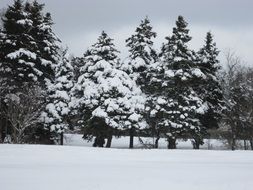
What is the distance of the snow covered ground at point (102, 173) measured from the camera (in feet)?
33.7

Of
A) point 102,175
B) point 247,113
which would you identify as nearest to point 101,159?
point 102,175

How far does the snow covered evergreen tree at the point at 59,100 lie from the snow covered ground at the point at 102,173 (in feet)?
45.3

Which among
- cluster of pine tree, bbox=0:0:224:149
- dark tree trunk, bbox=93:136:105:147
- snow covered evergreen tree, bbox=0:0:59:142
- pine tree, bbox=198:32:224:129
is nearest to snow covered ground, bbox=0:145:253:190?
snow covered evergreen tree, bbox=0:0:59:142

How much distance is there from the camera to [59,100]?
3381 centimetres

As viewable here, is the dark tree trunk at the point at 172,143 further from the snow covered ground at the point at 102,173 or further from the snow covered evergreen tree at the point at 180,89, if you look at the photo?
the snow covered ground at the point at 102,173

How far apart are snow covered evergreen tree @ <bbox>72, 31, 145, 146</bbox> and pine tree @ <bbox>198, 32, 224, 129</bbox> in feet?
26.0

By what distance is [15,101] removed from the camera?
2564 centimetres

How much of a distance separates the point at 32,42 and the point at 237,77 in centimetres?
2284

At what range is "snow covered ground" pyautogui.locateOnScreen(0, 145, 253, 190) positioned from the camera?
1026cm

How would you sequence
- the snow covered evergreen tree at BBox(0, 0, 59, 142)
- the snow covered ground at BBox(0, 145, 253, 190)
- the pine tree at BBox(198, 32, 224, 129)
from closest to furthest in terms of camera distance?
the snow covered ground at BBox(0, 145, 253, 190) → the snow covered evergreen tree at BBox(0, 0, 59, 142) → the pine tree at BBox(198, 32, 224, 129)

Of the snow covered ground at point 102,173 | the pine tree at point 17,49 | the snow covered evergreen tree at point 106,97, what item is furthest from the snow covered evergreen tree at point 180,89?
the snow covered ground at point 102,173

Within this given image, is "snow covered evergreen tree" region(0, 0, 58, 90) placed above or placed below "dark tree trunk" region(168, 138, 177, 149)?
above

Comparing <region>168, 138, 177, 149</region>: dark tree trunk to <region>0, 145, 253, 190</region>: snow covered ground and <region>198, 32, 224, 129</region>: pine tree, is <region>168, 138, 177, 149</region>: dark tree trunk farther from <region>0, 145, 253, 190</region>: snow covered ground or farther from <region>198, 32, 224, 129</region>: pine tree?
<region>0, 145, 253, 190</region>: snow covered ground

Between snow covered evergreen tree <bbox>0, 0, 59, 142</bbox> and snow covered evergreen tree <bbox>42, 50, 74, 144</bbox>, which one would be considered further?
snow covered evergreen tree <bbox>42, 50, 74, 144</bbox>
